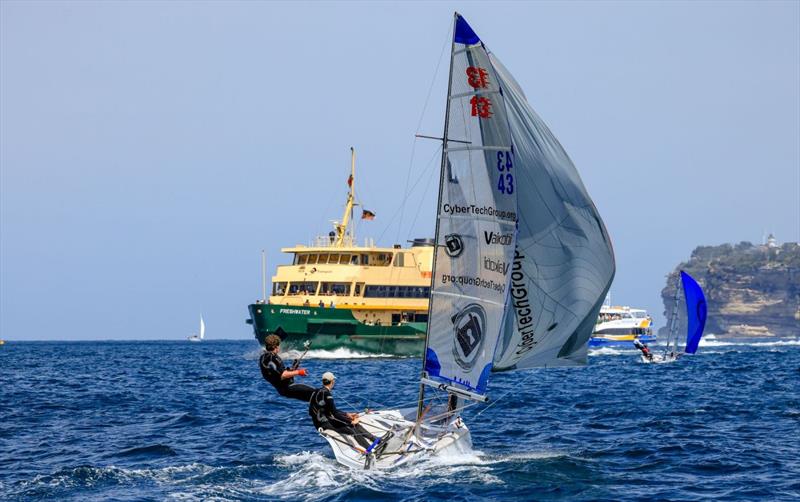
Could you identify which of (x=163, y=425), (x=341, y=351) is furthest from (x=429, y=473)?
(x=341, y=351)

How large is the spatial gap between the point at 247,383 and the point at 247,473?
1966cm

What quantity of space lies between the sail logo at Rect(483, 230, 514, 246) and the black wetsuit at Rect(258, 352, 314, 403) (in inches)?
130

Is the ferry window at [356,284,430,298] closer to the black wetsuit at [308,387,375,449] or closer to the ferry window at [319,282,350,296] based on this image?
the ferry window at [319,282,350,296]

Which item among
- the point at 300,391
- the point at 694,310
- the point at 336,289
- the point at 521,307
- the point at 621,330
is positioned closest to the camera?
the point at 300,391

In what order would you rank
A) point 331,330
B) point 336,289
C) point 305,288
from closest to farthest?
point 331,330 → point 336,289 → point 305,288

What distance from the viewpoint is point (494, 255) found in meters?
15.0

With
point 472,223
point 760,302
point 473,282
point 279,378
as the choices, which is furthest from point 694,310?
point 760,302

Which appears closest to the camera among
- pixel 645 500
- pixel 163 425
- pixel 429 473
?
pixel 645 500

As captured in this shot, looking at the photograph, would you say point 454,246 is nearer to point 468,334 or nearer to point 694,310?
point 468,334

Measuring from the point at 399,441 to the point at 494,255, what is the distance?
296 cm

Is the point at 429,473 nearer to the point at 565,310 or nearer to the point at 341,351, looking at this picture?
the point at 565,310

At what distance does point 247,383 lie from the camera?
34312 mm

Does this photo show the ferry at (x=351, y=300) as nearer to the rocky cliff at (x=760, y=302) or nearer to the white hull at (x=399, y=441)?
the white hull at (x=399, y=441)

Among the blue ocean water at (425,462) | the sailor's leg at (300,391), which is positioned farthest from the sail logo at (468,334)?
the sailor's leg at (300,391)
